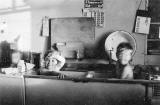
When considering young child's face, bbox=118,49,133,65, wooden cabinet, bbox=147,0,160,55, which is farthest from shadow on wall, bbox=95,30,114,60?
young child's face, bbox=118,49,133,65

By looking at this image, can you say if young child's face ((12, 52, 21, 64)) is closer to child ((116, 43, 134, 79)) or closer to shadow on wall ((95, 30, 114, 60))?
shadow on wall ((95, 30, 114, 60))

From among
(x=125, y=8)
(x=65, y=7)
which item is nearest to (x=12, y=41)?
(x=65, y=7)

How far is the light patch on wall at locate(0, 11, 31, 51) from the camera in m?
5.48

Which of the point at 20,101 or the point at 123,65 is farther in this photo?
the point at 123,65

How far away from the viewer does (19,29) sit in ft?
18.1

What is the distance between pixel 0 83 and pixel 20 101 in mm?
399

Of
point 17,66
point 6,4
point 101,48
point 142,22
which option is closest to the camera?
point 17,66

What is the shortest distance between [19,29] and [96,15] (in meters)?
1.74

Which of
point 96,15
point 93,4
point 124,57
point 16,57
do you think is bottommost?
point 16,57

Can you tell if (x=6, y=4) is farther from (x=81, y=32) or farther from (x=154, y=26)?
(x=154, y=26)

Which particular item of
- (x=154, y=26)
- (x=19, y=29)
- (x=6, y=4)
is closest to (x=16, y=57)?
(x=19, y=29)

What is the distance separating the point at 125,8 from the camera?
5.15 meters

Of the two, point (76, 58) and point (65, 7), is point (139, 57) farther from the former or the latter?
point (65, 7)

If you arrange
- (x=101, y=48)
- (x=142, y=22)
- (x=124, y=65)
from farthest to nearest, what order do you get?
(x=101, y=48)
(x=142, y=22)
(x=124, y=65)
